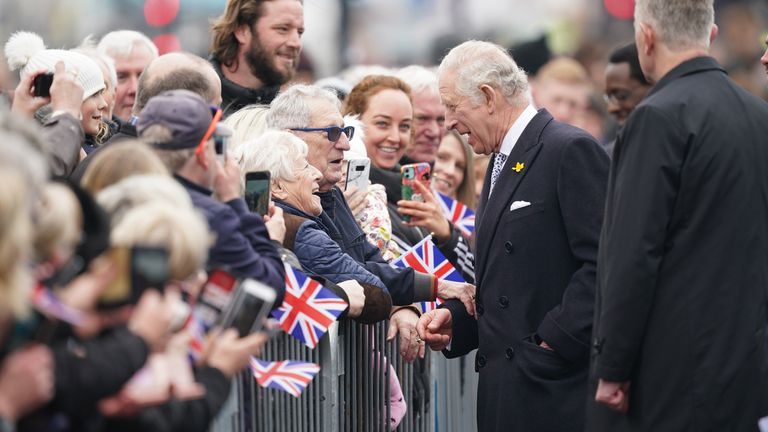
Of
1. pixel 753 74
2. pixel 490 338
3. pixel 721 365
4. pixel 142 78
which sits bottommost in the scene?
pixel 753 74

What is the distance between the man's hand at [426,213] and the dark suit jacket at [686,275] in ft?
9.46

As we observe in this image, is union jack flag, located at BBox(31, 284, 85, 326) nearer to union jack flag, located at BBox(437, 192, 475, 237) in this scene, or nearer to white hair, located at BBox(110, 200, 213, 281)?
white hair, located at BBox(110, 200, 213, 281)

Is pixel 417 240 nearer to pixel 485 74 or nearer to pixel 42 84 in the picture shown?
pixel 485 74

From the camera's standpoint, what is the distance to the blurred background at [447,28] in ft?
48.0

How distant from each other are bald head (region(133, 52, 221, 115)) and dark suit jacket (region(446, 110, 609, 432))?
4.58 feet

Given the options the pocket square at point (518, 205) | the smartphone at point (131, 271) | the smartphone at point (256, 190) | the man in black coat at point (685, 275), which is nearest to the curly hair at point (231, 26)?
the pocket square at point (518, 205)

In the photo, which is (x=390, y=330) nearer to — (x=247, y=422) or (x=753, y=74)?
(x=247, y=422)

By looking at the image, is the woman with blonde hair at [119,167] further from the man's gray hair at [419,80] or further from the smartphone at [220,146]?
the man's gray hair at [419,80]

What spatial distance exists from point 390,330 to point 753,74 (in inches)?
475

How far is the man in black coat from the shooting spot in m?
4.95

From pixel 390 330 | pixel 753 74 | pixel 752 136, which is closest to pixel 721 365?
pixel 752 136

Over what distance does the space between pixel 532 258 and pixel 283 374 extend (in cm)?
151

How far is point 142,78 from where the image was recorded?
21.1ft

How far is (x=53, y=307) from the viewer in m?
3.46
